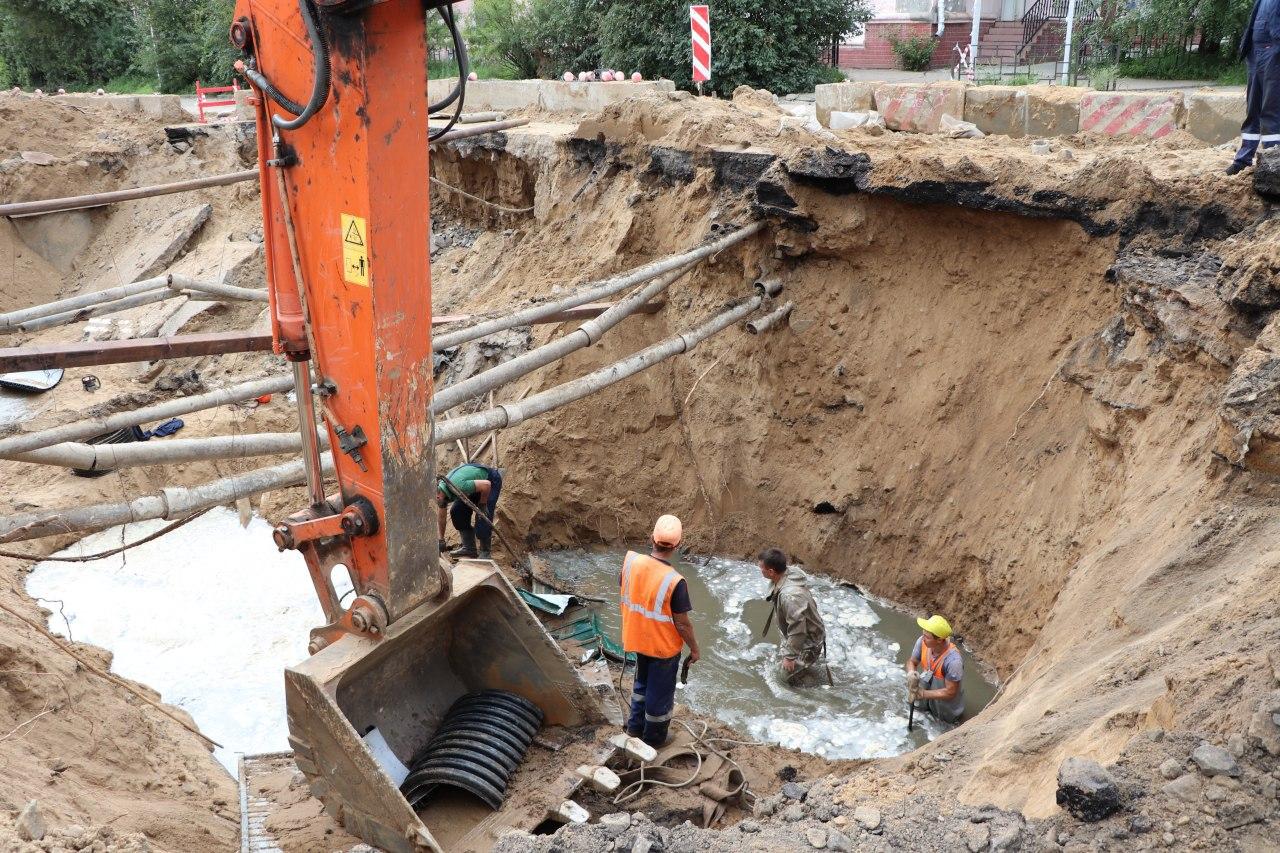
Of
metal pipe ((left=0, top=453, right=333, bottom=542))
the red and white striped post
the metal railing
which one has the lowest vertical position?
metal pipe ((left=0, top=453, right=333, bottom=542))

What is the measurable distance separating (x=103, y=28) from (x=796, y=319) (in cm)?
2899

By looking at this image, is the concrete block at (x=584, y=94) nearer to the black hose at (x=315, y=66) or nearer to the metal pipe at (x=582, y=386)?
the metal pipe at (x=582, y=386)

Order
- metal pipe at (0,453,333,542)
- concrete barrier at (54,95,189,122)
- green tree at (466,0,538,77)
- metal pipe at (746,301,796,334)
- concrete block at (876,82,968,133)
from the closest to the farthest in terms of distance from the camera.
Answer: metal pipe at (0,453,333,542)
metal pipe at (746,301,796,334)
concrete block at (876,82,968,133)
concrete barrier at (54,95,189,122)
green tree at (466,0,538,77)

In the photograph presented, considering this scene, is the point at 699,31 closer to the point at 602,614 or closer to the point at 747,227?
the point at 747,227

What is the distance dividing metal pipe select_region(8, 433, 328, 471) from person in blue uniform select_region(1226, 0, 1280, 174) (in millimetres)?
6098

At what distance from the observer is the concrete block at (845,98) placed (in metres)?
10.6

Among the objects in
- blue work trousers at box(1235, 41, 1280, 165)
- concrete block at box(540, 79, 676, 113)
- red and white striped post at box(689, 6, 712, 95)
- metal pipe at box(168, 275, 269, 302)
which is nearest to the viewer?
blue work trousers at box(1235, 41, 1280, 165)

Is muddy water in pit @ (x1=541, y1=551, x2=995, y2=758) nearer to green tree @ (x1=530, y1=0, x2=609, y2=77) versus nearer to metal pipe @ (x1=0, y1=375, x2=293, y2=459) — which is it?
metal pipe @ (x1=0, y1=375, x2=293, y2=459)

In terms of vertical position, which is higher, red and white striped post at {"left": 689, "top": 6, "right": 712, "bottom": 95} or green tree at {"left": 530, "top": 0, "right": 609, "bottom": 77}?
green tree at {"left": 530, "top": 0, "right": 609, "bottom": 77}

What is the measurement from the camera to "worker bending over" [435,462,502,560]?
6.84m

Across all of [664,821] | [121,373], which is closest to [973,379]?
[664,821]

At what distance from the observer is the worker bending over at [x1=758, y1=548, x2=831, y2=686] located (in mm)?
6215

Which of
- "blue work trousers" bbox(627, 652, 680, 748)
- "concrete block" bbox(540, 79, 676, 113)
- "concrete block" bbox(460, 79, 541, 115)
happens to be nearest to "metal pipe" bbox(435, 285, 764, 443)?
"blue work trousers" bbox(627, 652, 680, 748)

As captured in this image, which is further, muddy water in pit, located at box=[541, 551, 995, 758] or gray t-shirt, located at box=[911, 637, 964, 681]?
muddy water in pit, located at box=[541, 551, 995, 758]
